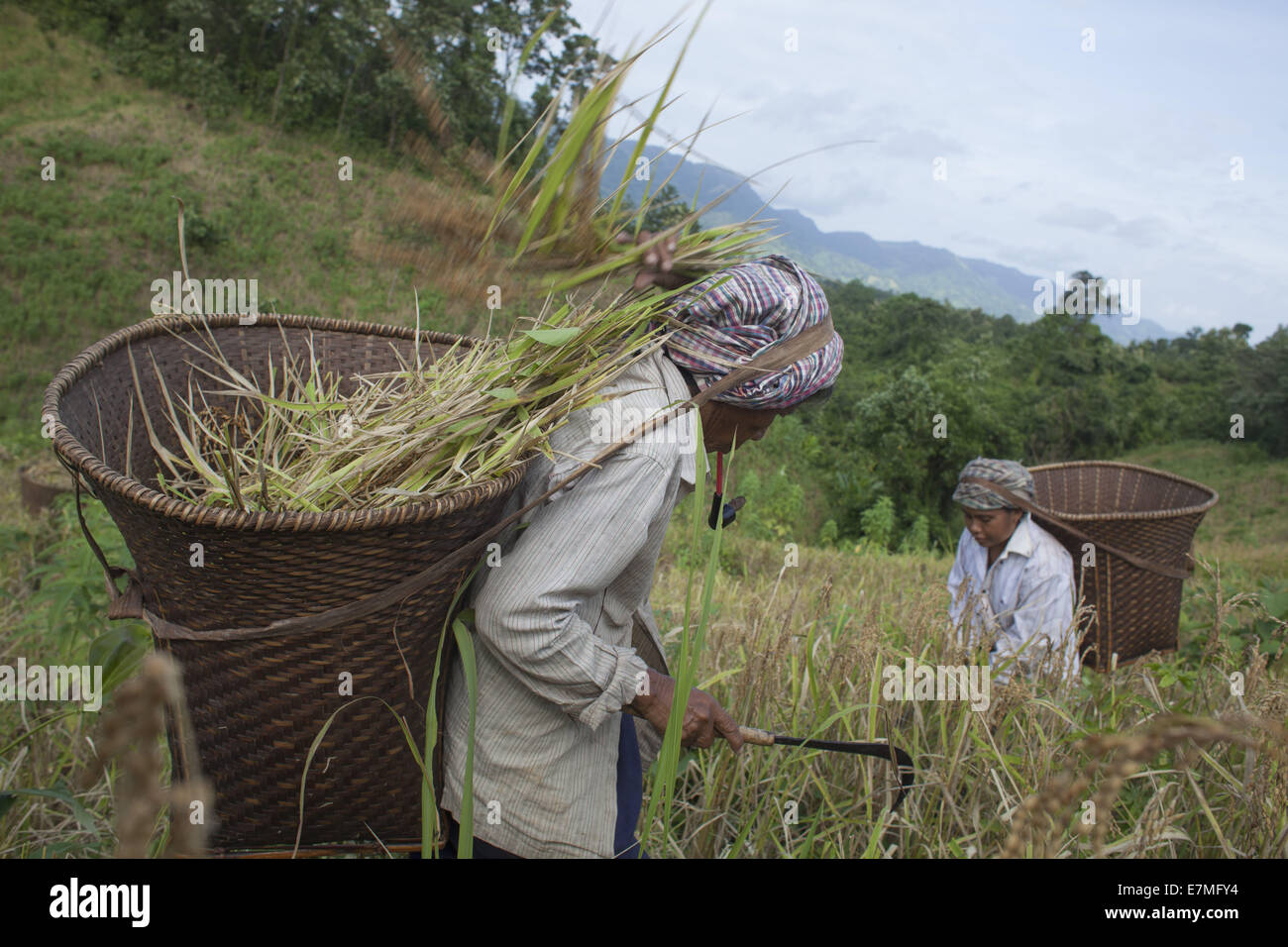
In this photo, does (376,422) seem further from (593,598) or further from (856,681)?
(856,681)

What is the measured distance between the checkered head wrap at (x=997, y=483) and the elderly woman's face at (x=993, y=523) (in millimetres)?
32

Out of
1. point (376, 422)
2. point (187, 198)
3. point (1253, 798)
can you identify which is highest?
point (187, 198)

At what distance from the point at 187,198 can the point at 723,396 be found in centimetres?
2416

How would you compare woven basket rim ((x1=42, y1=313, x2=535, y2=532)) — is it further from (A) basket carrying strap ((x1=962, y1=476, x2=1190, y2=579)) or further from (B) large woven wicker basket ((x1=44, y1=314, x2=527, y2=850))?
(A) basket carrying strap ((x1=962, y1=476, x2=1190, y2=579))

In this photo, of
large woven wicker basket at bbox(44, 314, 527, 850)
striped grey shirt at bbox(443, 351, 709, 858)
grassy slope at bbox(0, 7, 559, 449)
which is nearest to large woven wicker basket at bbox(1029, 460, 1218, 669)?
striped grey shirt at bbox(443, 351, 709, 858)

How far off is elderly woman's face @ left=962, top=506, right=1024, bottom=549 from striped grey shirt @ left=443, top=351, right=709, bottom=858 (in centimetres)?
230

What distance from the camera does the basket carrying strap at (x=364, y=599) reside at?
1.12 meters

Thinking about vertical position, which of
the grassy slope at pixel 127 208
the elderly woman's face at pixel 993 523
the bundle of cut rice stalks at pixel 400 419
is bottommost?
the elderly woman's face at pixel 993 523

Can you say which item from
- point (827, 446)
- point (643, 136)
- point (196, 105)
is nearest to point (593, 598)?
point (643, 136)

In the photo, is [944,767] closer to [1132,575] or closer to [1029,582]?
[1029,582]

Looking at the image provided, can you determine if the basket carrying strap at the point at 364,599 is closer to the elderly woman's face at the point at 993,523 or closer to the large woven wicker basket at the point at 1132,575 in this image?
the elderly woman's face at the point at 993,523

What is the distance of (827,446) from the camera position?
1789cm

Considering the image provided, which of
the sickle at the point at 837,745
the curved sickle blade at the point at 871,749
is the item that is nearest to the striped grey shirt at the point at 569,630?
the sickle at the point at 837,745

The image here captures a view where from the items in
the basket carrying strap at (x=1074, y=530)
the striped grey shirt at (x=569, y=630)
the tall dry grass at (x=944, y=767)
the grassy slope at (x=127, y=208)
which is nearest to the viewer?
the striped grey shirt at (x=569, y=630)
